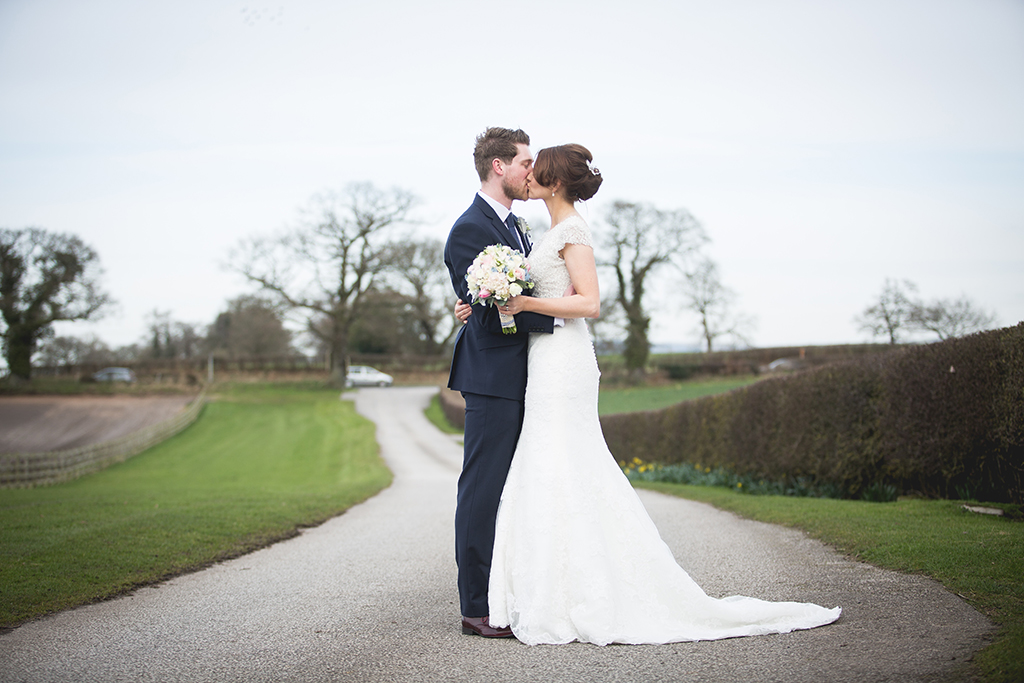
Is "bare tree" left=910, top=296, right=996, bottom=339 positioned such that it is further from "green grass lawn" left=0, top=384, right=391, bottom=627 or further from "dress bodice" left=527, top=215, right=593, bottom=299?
"dress bodice" left=527, top=215, right=593, bottom=299

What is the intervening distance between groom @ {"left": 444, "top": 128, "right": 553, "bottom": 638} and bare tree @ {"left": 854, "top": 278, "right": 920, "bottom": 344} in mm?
36753

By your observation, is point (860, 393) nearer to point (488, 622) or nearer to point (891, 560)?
point (891, 560)

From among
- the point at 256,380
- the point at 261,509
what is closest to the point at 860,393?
the point at 261,509

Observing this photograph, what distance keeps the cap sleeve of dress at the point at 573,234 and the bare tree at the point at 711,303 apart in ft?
140

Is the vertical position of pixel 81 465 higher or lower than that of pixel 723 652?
lower

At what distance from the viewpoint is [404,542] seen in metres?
7.06

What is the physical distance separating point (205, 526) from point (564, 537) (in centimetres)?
537

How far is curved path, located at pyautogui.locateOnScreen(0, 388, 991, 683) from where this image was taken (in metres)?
3.02

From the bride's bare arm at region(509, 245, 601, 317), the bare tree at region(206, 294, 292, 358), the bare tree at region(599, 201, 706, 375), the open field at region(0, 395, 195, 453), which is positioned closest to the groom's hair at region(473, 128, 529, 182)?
the bride's bare arm at region(509, 245, 601, 317)

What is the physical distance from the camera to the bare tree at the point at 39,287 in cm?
4388

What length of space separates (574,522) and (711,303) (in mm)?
44589

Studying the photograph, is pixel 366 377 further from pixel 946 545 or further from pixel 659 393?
pixel 946 545

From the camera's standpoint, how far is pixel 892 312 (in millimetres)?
36969

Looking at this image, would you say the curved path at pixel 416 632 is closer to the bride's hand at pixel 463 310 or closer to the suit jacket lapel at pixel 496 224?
the bride's hand at pixel 463 310
